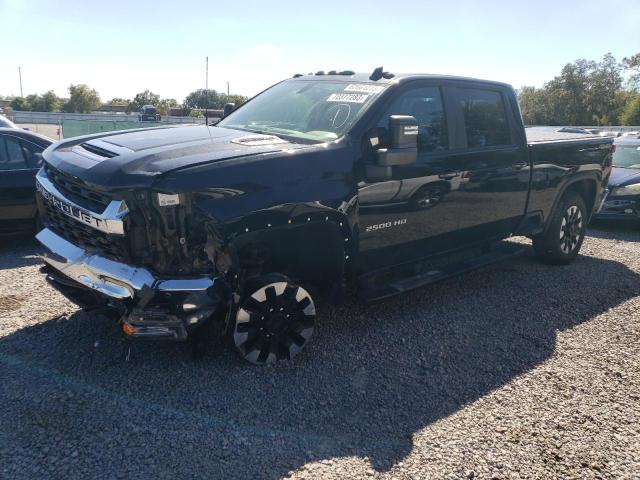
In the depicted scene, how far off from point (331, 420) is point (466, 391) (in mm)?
1007

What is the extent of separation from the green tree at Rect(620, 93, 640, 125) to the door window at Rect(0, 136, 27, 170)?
5097 centimetres

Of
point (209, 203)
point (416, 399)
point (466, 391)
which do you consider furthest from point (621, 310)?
point (209, 203)

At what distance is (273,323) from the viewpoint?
3.70 meters

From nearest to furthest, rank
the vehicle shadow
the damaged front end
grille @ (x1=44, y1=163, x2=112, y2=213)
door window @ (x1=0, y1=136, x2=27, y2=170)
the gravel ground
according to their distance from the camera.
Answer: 1. the gravel ground
2. the damaged front end
3. grille @ (x1=44, y1=163, x2=112, y2=213)
4. door window @ (x1=0, y1=136, x2=27, y2=170)
5. the vehicle shadow

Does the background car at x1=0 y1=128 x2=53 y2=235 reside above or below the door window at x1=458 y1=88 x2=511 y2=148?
below

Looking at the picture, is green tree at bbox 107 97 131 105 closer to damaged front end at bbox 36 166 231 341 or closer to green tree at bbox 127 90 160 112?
green tree at bbox 127 90 160 112

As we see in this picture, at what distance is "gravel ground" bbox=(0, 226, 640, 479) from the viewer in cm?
286

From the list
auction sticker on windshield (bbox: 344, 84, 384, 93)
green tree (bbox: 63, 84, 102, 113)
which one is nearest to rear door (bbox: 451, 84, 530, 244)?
auction sticker on windshield (bbox: 344, 84, 384, 93)

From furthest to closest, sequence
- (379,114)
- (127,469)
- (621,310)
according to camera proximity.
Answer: (621,310) < (379,114) < (127,469)

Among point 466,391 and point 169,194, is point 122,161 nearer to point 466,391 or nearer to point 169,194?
point 169,194

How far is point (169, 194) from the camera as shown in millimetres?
3092

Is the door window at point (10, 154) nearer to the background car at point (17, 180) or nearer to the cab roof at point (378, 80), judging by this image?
the background car at point (17, 180)

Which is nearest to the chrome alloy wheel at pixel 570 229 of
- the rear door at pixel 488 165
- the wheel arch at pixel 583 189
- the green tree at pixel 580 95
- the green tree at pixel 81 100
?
the wheel arch at pixel 583 189

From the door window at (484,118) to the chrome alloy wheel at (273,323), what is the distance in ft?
7.49
